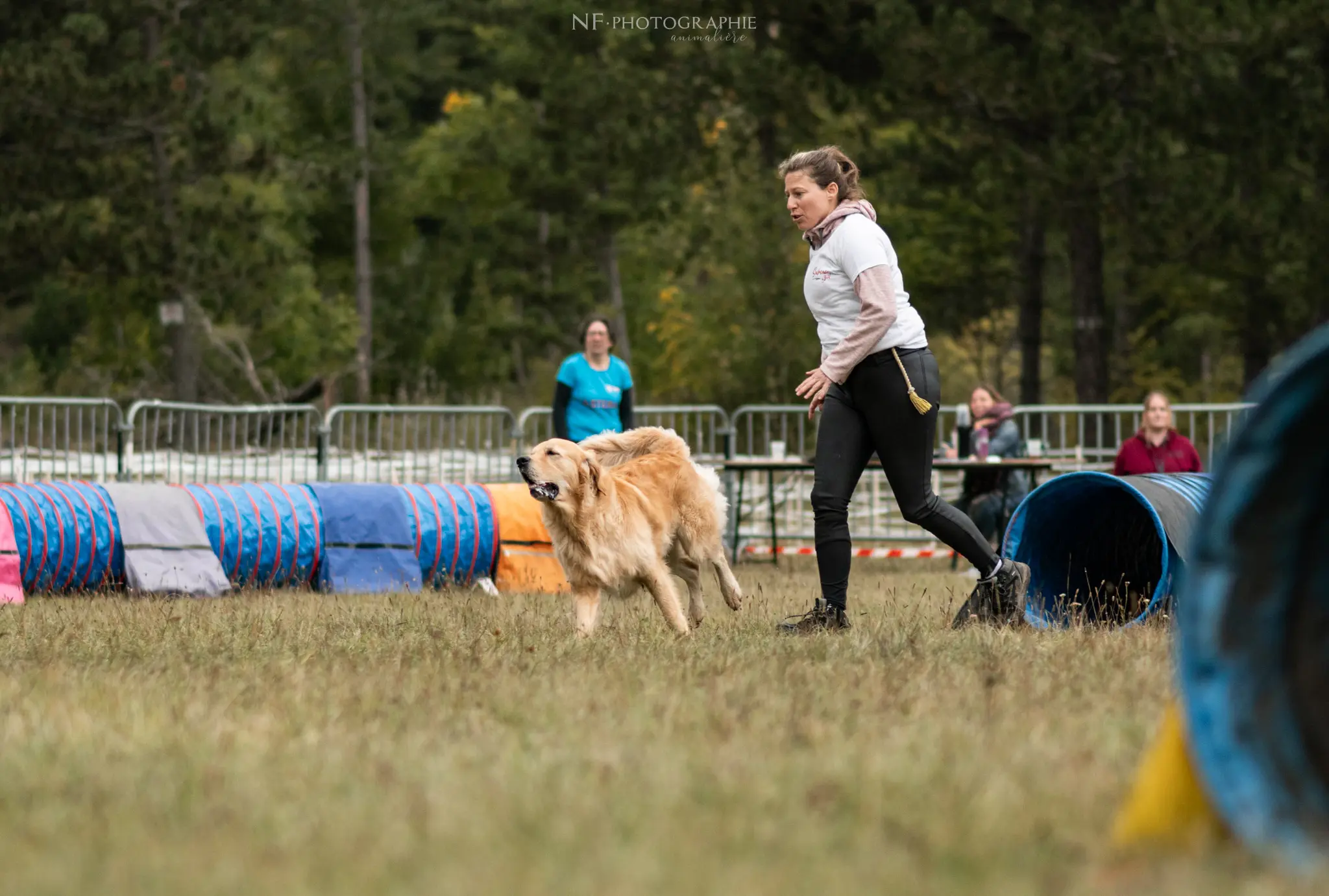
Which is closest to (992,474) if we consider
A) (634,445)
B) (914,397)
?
(634,445)

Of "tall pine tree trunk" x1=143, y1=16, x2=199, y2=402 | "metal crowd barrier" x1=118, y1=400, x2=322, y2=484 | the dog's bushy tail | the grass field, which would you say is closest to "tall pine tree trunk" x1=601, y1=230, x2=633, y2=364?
Result: "tall pine tree trunk" x1=143, y1=16, x2=199, y2=402

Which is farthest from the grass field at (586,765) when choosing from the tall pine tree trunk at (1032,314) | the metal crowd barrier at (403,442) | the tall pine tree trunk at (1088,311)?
the tall pine tree trunk at (1032,314)

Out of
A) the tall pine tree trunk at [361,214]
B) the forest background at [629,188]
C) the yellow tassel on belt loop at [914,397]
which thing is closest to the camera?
the yellow tassel on belt loop at [914,397]

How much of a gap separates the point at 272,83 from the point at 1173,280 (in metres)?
20.1

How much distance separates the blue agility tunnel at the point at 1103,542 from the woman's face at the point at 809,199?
64.0 inches

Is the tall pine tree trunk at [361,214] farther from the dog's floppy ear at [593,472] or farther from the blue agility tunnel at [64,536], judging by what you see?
the dog's floppy ear at [593,472]

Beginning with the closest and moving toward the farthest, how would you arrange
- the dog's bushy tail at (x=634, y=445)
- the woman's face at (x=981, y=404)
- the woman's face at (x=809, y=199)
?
the woman's face at (x=809, y=199) < the dog's bushy tail at (x=634, y=445) < the woman's face at (x=981, y=404)

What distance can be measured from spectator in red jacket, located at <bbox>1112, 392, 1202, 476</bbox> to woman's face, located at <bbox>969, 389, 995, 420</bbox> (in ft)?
9.21

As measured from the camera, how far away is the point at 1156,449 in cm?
1116

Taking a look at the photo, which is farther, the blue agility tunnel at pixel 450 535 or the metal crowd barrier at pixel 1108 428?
the metal crowd barrier at pixel 1108 428

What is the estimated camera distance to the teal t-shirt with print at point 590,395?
33.9 ft

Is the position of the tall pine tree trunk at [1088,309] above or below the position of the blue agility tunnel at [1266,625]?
above

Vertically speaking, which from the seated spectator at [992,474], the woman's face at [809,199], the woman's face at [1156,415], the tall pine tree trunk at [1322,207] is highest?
the tall pine tree trunk at [1322,207]

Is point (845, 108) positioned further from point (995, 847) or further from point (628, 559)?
point (995, 847)
